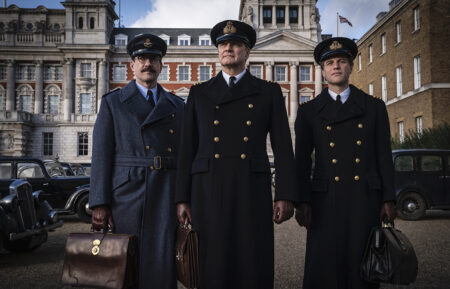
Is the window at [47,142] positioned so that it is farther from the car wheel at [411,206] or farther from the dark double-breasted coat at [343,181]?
the dark double-breasted coat at [343,181]

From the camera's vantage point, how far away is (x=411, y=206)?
10.3m

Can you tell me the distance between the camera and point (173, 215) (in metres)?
3.25

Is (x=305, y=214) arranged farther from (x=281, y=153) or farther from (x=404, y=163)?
(x=404, y=163)

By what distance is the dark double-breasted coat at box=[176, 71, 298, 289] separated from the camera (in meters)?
2.76

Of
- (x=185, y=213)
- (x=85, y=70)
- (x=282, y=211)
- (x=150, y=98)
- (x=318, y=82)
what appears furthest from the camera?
(x=318, y=82)

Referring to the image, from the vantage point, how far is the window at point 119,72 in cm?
4294

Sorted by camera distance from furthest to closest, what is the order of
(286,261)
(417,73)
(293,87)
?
(293,87)
(417,73)
(286,261)

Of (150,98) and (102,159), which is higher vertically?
(150,98)

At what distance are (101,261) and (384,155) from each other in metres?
2.41

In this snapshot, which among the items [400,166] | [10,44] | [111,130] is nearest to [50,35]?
[10,44]

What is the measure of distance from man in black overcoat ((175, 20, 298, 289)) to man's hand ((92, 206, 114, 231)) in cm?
69

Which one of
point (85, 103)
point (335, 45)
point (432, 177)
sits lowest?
point (432, 177)

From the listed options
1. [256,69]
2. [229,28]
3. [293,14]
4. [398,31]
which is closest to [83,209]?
[229,28]

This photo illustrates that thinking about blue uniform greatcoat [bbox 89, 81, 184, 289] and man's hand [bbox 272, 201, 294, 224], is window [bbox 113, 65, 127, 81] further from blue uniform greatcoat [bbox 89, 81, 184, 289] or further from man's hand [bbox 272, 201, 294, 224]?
man's hand [bbox 272, 201, 294, 224]
